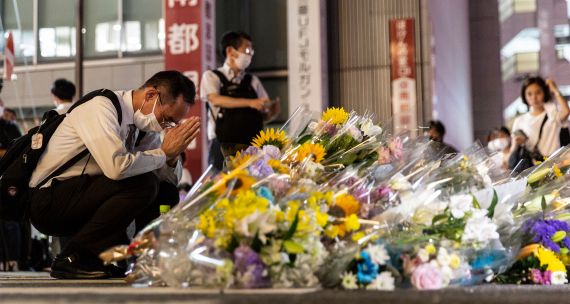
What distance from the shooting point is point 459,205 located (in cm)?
305

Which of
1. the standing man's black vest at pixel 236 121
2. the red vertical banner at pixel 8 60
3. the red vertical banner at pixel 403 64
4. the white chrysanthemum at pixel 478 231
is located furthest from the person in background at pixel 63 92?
the red vertical banner at pixel 403 64

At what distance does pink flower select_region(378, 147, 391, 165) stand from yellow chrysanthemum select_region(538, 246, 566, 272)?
0.70m

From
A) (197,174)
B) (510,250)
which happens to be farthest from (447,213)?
(197,174)

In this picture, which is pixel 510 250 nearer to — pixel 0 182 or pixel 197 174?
pixel 0 182

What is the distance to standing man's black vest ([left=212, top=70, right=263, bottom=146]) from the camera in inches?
241

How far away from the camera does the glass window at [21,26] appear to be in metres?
15.2

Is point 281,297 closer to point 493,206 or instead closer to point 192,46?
point 493,206

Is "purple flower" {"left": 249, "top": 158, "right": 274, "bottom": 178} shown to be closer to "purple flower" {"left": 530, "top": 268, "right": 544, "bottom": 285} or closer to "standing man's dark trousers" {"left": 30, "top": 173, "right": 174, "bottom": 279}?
"purple flower" {"left": 530, "top": 268, "right": 544, "bottom": 285}

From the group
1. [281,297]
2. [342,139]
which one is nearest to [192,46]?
[342,139]

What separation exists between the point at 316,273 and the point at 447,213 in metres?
0.60

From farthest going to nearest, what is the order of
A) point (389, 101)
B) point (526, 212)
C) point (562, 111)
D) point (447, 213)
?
point (389, 101) → point (562, 111) → point (526, 212) → point (447, 213)

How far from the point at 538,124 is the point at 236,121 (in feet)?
8.58

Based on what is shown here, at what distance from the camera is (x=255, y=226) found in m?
2.62

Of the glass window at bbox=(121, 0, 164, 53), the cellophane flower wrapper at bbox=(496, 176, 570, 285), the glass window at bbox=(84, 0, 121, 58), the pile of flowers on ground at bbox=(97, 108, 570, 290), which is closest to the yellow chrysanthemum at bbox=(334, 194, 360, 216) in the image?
the pile of flowers on ground at bbox=(97, 108, 570, 290)
